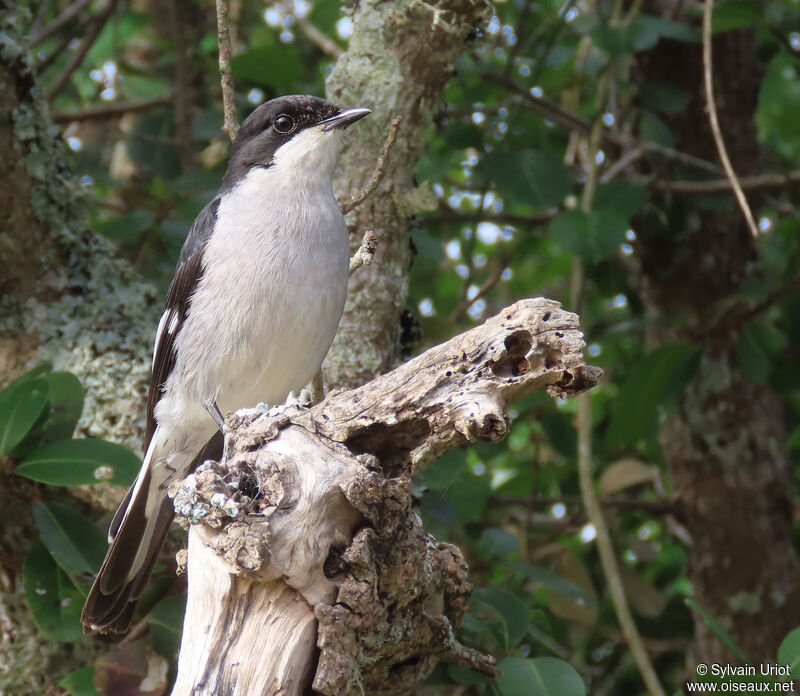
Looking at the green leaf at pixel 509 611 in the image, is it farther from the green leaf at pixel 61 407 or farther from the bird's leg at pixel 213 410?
the green leaf at pixel 61 407

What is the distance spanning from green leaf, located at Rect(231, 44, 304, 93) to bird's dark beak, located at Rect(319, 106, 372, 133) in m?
1.35

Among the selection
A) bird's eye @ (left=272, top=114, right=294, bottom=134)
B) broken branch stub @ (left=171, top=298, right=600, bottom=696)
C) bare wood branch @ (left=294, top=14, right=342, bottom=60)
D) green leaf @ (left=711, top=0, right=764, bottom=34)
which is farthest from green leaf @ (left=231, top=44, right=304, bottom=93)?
broken branch stub @ (left=171, top=298, right=600, bottom=696)

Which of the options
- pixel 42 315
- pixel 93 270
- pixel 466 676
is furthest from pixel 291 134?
pixel 466 676

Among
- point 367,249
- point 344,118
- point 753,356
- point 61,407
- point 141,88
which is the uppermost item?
point 141,88

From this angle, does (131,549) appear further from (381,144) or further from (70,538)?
(381,144)

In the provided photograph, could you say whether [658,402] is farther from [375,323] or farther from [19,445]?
[19,445]

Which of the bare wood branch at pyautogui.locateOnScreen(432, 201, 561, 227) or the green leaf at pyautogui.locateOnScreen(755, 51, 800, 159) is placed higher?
the green leaf at pyautogui.locateOnScreen(755, 51, 800, 159)

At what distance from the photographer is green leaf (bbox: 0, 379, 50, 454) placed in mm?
3230

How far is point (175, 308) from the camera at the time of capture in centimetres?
385

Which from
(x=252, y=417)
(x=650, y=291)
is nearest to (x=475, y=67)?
(x=650, y=291)

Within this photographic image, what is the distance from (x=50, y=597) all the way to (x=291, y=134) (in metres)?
2.19

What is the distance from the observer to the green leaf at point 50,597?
3.44m

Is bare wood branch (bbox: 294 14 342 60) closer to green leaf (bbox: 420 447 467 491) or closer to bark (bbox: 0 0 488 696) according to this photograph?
bark (bbox: 0 0 488 696)

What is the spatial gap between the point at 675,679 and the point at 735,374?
1903 mm
